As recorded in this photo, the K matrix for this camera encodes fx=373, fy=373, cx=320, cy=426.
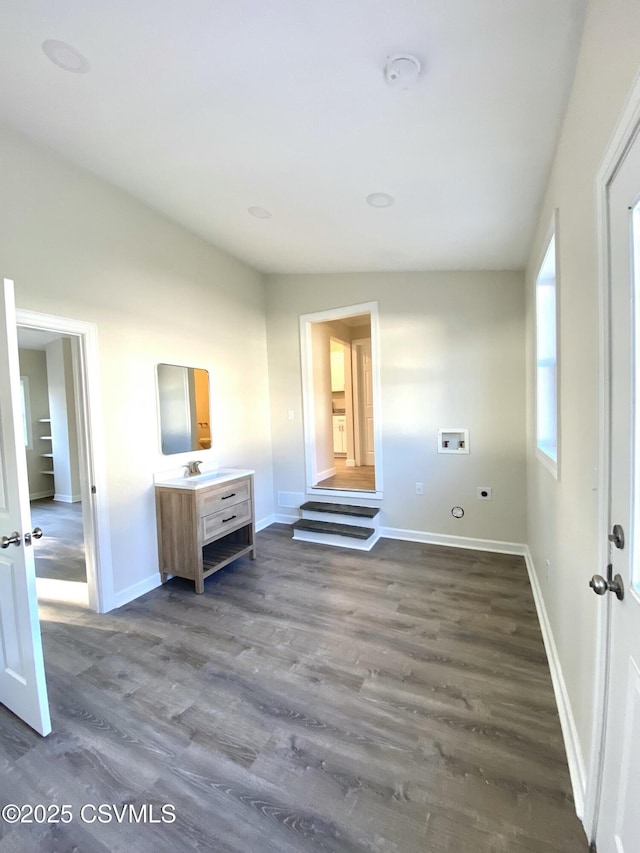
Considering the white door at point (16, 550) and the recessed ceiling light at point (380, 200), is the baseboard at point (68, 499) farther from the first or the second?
the recessed ceiling light at point (380, 200)

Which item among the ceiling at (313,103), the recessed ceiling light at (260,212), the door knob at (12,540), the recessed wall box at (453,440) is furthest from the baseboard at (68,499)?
the recessed wall box at (453,440)

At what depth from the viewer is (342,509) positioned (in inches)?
162

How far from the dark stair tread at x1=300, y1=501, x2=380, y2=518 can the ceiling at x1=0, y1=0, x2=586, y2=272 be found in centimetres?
262

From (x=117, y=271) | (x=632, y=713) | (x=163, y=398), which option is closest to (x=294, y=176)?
(x=117, y=271)

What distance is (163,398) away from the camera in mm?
3178

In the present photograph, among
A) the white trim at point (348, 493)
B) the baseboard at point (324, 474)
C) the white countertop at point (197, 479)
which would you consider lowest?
the white trim at point (348, 493)

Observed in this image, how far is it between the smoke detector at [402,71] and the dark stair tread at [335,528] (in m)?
3.35

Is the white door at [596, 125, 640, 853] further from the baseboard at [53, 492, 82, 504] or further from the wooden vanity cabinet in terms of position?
the baseboard at [53, 492, 82, 504]

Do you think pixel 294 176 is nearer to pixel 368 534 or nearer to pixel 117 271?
pixel 117 271

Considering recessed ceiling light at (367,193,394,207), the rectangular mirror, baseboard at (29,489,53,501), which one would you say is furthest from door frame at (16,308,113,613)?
baseboard at (29,489,53,501)

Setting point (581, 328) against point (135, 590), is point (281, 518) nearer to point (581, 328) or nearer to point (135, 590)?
point (135, 590)

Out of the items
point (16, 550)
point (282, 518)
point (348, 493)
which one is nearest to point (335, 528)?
point (348, 493)

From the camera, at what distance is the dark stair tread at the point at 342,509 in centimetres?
397

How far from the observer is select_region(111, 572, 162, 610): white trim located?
2762 mm
